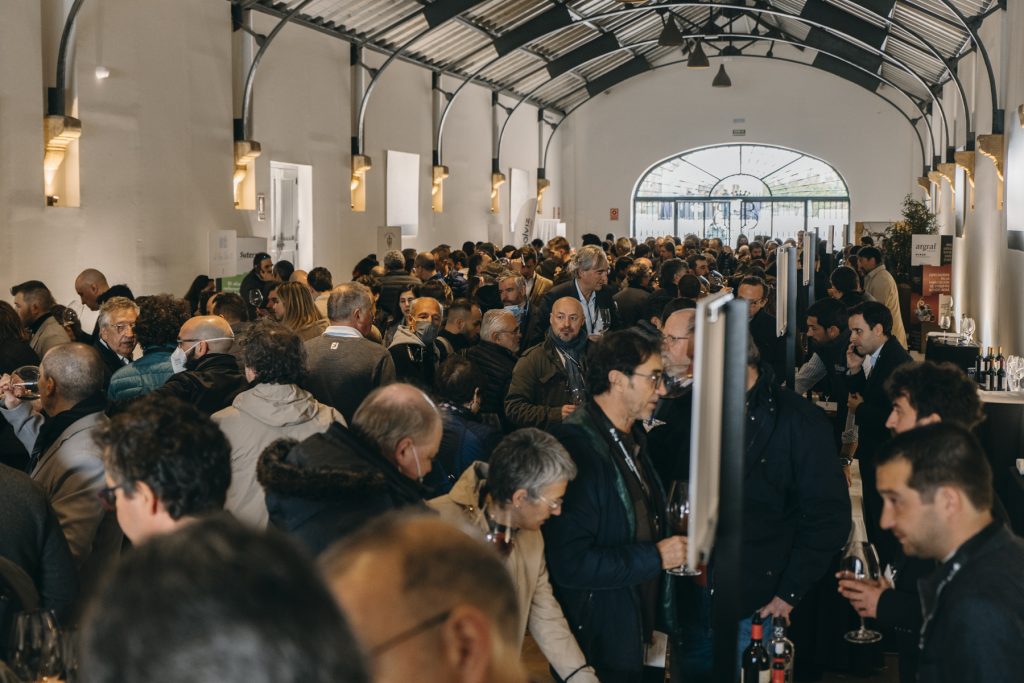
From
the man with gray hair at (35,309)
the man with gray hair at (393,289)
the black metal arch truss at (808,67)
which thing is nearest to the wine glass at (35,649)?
the man with gray hair at (35,309)

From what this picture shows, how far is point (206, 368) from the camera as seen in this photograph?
16.2ft

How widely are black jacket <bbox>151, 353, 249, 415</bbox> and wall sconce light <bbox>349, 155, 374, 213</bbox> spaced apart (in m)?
10.5

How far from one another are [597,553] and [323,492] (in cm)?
94

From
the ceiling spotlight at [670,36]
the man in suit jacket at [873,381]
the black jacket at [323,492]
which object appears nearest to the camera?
the black jacket at [323,492]

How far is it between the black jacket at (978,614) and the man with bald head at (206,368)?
314 cm

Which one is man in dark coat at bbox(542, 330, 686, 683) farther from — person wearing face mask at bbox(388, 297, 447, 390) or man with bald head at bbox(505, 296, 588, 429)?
person wearing face mask at bbox(388, 297, 447, 390)

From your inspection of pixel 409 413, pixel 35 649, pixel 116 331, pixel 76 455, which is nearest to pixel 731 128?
pixel 116 331

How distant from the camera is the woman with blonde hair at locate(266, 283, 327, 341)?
624 cm

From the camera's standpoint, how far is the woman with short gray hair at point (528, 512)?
10.4ft

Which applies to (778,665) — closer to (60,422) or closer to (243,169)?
(60,422)

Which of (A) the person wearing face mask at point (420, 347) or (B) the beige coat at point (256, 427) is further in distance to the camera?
(A) the person wearing face mask at point (420, 347)

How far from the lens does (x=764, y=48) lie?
28.8 metres

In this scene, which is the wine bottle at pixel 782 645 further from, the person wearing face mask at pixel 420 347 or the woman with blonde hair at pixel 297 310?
the woman with blonde hair at pixel 297 310

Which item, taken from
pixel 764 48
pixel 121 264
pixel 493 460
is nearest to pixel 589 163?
pixel 764 48
